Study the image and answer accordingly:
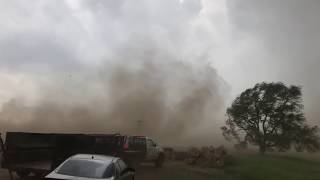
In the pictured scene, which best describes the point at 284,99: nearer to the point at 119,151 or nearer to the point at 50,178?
the point at 119,151

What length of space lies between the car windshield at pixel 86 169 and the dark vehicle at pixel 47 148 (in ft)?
23.6

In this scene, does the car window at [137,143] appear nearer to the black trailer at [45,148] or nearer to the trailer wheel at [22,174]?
the black trailer at [45,148]

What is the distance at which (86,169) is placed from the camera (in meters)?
14.9

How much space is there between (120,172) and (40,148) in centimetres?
901

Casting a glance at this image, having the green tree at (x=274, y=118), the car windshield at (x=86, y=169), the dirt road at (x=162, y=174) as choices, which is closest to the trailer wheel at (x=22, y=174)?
the dirt road at (x=162, y=174)

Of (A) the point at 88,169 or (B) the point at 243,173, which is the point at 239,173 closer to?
(B) the point at 243,173

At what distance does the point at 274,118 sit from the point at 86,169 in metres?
48.7

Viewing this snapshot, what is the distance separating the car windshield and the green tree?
157 ft

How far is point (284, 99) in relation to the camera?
61.5 metres

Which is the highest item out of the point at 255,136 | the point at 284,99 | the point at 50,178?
the point at 284,99

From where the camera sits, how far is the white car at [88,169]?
47.4 feet

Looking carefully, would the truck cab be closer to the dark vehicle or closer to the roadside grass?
the dark vehicle

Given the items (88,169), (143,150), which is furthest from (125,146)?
(88,169)

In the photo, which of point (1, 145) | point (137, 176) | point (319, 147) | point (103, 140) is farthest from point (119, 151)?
point (319, 147)
